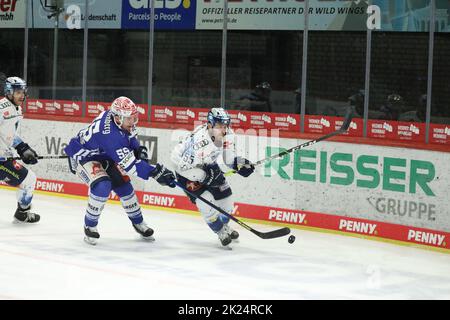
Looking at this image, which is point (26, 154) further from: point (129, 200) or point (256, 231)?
point (256, 231)

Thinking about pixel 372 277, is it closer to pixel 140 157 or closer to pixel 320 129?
pixel 140 157

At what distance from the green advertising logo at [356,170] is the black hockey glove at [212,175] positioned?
129 centimetres

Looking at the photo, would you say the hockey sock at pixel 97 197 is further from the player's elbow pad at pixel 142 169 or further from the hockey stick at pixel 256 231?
the hockey stick at pixel 256 231

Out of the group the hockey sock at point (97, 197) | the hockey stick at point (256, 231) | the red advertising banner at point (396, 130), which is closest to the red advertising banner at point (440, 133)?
the red advertising banner at point (396, 130)

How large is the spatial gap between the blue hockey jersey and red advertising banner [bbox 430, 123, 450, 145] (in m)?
2.58

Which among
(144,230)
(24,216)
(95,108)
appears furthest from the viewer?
(95,108)

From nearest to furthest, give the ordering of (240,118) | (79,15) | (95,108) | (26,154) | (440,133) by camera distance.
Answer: (26,154), (440,133), (240,118), (95,108), (79,15)

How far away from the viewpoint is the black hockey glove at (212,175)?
310 inches

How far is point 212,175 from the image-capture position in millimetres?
7906

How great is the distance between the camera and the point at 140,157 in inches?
308

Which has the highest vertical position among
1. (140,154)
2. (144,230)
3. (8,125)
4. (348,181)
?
(8,125)

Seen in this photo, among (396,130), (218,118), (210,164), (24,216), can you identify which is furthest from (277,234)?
(24,216)

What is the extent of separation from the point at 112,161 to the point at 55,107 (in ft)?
12.2

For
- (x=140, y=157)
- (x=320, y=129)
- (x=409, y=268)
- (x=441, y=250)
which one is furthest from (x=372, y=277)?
(x=320, y=129)
